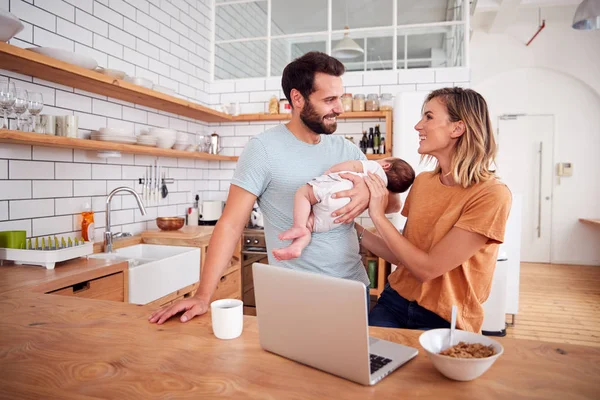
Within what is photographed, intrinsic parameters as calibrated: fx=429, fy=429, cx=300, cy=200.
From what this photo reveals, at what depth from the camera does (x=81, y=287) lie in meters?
2.19

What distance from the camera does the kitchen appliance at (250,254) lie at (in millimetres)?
4093

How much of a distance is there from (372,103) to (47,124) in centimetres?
288

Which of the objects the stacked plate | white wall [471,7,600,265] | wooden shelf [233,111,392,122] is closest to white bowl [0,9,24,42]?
the stacked plate

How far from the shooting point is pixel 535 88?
23.3ft

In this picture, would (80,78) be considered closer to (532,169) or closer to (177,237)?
(177,237)

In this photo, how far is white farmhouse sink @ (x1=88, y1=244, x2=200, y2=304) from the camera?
257 cm

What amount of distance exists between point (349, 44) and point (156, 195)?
275cm

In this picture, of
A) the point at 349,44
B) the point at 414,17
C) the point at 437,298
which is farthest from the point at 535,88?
the point at 437,298

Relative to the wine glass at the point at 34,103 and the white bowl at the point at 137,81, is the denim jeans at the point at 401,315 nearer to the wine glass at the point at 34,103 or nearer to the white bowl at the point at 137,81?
the wine glass at the point at 34,103

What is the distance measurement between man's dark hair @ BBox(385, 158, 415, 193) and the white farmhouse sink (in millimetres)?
1543

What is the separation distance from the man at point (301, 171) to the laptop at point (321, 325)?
2.16 feet

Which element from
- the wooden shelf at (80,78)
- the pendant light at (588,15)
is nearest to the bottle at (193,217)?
the wooden shelf at (80,78)

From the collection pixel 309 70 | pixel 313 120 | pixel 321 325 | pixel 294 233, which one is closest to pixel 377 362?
pixel 321 325

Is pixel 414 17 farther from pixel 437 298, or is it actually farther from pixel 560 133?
pixel 437 298
